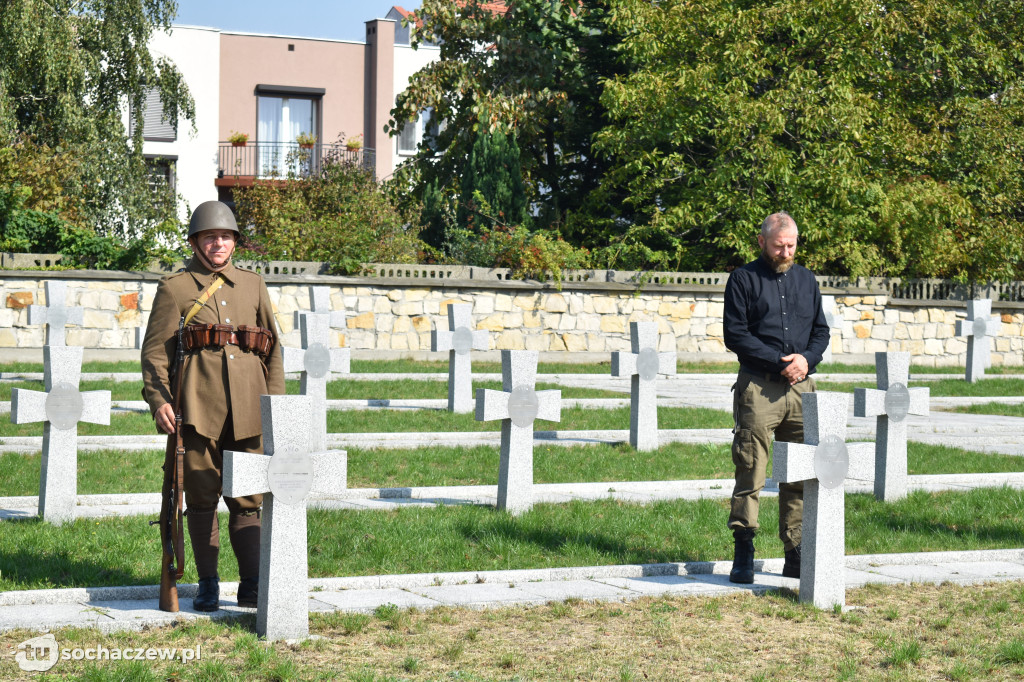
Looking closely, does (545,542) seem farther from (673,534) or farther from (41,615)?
(41,615)

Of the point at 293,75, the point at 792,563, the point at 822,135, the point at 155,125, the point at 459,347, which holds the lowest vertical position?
the point at 792,563

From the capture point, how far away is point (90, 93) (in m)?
25.1

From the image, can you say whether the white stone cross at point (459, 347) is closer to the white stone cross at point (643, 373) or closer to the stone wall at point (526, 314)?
the white stone cross at point (643, 373)

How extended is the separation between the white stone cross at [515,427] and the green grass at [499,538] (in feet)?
0.58

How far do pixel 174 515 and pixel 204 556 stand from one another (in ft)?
0.78

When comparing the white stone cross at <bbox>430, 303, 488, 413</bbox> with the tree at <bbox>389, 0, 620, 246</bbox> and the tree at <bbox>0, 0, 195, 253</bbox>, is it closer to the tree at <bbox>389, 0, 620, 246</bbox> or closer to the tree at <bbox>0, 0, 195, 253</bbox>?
the tree at <bbox>0, 0, 195, 253</bbox>

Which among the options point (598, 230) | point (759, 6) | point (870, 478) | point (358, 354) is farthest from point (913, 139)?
point (870, 478)

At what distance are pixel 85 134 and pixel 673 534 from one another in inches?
781

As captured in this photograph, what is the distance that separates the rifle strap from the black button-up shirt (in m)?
2.79

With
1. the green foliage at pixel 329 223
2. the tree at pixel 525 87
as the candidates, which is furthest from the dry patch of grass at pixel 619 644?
the tree at pixel 525 87

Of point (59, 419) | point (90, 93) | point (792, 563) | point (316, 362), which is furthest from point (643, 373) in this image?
point (90, 93)

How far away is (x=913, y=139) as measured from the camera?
914 inches

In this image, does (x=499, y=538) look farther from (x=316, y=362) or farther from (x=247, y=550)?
(x=316, y=362)

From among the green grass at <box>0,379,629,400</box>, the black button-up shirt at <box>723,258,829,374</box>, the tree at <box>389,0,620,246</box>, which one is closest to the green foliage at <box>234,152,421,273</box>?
the tree at <box>389,0,620,246</box>
